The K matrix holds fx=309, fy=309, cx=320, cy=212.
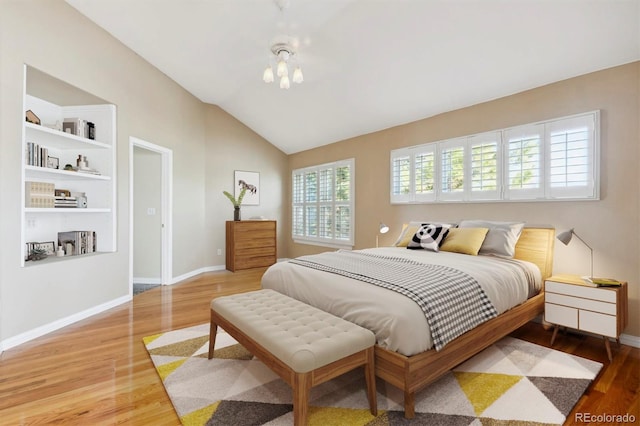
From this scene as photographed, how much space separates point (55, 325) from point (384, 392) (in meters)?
3.00

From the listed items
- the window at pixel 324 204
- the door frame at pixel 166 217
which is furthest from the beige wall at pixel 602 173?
the door frame at pixel 166 217

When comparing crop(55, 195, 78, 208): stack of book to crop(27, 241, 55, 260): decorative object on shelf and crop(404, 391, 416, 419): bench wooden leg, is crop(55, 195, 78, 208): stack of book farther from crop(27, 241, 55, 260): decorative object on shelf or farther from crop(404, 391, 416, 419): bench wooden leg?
crop(404, 391, 416, 419): bench wooden leg

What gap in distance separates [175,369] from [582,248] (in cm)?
359

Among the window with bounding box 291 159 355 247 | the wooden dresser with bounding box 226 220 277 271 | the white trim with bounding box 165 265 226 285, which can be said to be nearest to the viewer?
the white trim with bounding box 165 265 226 285

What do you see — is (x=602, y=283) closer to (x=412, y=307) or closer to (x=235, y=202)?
(x=412, y=307)

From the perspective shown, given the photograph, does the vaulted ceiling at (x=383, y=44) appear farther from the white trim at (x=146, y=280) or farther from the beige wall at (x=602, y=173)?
the white trim at (x=146, y=280)

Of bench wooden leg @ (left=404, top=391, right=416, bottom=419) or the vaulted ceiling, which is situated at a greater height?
the vaulted ceiling

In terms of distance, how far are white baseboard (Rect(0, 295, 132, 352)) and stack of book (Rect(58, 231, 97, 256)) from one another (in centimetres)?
64

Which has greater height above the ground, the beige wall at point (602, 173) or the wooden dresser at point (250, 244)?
the beige wall at point (602, 173)

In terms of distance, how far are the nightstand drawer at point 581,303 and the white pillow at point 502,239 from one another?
0.50m

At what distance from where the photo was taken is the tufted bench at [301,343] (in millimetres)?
1442

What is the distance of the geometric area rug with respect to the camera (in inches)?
65.1

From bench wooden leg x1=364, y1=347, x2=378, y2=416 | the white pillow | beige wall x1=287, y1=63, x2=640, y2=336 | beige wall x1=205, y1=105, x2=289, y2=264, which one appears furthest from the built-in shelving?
the white pillow

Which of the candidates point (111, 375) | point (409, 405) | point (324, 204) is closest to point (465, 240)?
point (409, 405)
